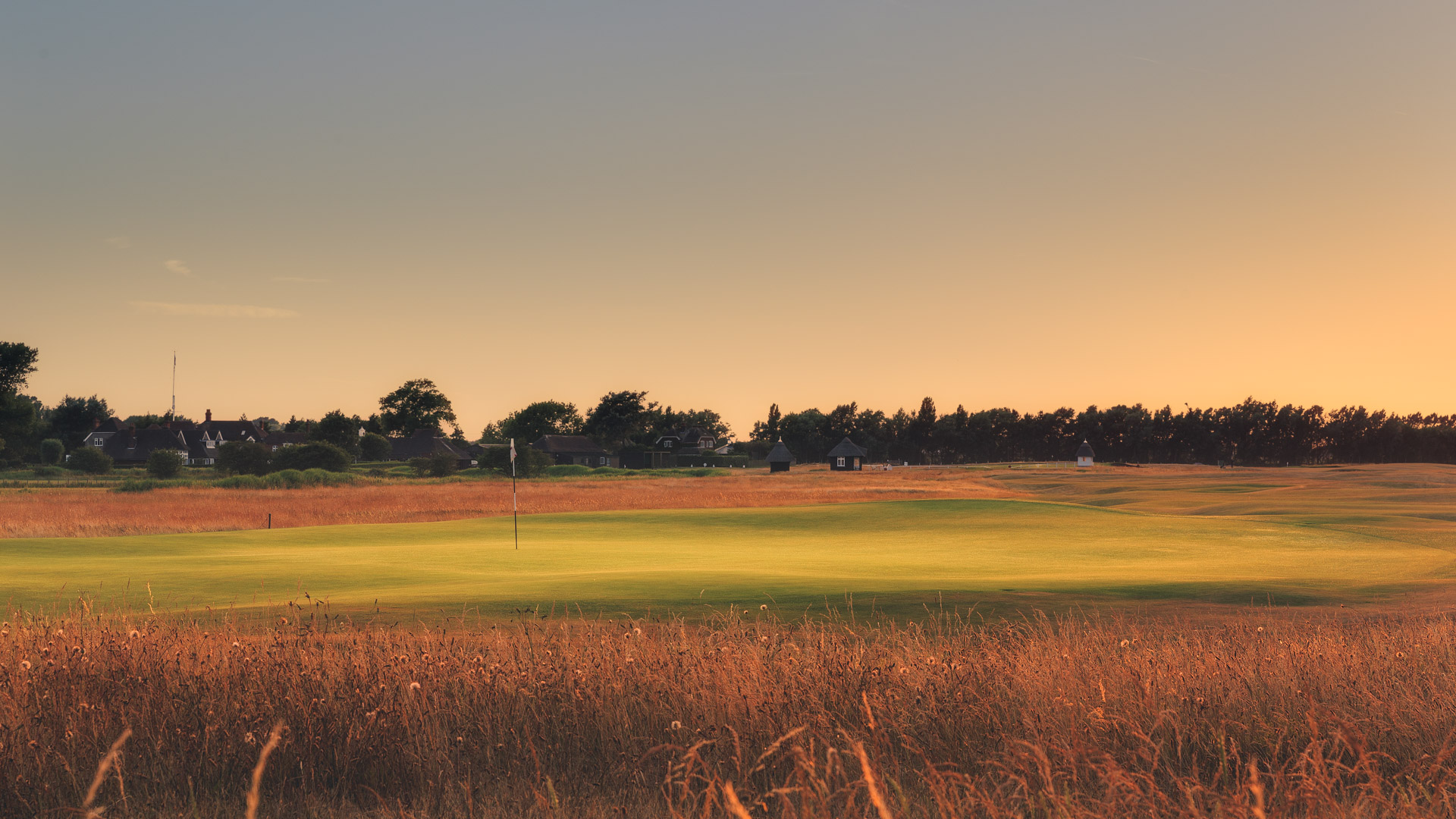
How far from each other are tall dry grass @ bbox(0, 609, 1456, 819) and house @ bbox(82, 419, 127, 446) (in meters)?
148

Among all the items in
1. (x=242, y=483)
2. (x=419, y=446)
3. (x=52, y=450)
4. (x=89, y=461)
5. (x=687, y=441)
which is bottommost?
(x=242, y=483)

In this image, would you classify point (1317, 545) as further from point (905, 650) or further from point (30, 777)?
point (30, 777)

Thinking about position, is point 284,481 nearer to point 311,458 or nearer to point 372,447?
point 311,458

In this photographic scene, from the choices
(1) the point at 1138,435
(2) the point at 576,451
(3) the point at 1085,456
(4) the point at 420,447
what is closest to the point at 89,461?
(4) the point at 420,447

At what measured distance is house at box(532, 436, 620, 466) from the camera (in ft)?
465

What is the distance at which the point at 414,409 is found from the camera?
16425 centimetres

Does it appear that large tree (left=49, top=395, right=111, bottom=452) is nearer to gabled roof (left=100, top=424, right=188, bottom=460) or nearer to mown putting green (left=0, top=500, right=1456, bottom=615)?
gabled roof (left=100, top=424, right=188, bottom=460)

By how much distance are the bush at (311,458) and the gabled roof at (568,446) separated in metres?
46.5

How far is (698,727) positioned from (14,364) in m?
105

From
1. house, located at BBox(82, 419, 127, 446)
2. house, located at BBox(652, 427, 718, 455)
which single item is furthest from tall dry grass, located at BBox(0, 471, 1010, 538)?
house, located at BBox(82, 419, 127, 446)

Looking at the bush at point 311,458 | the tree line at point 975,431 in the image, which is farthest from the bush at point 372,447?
the bush at point 311,458

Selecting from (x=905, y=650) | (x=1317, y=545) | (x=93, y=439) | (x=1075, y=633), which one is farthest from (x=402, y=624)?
(x=93, y=439)

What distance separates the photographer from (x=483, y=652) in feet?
30.9

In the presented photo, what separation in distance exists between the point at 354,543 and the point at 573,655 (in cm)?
2227
